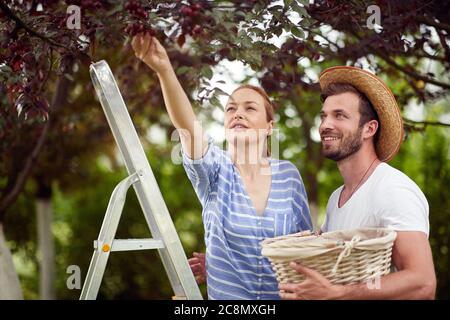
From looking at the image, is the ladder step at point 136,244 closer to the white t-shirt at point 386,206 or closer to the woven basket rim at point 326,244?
the woven basket rim at point 326,244

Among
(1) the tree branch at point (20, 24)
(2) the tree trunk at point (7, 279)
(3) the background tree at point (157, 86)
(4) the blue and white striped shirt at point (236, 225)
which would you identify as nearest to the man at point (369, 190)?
(4) the blue and white striped shirt at point (236, 225)

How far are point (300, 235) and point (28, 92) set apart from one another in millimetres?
1374

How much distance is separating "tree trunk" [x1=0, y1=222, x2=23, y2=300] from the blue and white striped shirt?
2.08 meters

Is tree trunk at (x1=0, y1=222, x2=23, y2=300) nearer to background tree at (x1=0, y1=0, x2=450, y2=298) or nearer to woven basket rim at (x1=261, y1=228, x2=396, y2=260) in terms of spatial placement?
background tree at (x1=0, y1=0, x2=450, y2=298)

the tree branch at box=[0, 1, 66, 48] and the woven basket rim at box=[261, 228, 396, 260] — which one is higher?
the tree branch at box=[0, 1, 66, 48]

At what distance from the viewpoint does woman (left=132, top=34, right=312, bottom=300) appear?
2.63 m

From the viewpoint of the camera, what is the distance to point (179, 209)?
8266mm

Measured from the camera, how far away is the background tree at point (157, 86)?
8.68ft

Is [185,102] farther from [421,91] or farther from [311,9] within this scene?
[421,91]

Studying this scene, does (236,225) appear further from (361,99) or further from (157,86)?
(157,86)

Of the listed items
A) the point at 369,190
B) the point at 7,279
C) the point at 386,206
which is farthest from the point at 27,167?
the point at 386,206

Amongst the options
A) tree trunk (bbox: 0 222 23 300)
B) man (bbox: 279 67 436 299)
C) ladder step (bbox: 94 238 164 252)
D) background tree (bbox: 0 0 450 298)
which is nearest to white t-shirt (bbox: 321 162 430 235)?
man (bbox: 279 67 436 299)

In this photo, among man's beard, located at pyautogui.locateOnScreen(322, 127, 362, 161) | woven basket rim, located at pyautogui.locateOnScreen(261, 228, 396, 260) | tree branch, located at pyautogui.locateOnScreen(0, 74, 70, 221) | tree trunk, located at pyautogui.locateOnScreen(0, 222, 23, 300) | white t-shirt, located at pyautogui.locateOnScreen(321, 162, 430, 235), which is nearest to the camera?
woven basket rim, located at pyautogui.locateOnScreen(261, 228, 396, 260)

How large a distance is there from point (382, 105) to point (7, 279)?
2.82m
